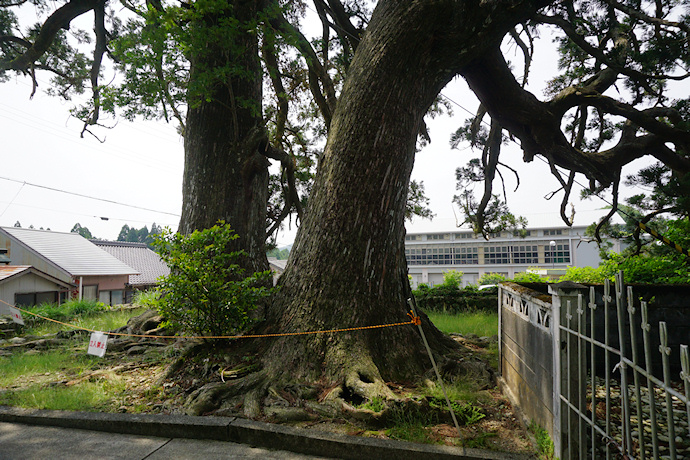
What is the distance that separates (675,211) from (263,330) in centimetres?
801

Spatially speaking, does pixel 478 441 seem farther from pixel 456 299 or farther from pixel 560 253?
pixel 560 253

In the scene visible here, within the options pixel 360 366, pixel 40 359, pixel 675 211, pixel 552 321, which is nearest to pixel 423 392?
pixel 360 366

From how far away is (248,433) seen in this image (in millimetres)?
3307

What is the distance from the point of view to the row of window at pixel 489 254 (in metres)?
38.7

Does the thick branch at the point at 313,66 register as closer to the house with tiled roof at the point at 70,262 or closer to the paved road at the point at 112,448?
the paved road at the point at 112,448

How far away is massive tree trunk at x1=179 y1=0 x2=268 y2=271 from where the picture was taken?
650cm

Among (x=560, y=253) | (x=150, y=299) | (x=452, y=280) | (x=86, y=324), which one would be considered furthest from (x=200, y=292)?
(x=560, y=253)

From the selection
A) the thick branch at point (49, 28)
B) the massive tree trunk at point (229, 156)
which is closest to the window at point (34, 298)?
the thick branch at point (49, 28)

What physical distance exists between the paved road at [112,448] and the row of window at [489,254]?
128 ft

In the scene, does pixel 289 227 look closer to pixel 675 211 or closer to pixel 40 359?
pixel 40 359

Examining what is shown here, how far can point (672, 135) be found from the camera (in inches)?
290

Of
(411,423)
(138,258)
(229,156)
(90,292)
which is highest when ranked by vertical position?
(229,156)

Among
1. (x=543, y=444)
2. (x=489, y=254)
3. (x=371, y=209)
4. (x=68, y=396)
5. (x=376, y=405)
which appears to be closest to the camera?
(x=543, y=444)

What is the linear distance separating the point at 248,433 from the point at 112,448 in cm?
110
